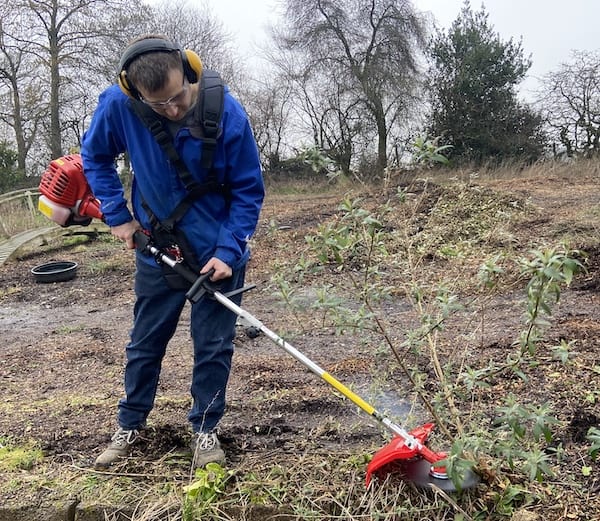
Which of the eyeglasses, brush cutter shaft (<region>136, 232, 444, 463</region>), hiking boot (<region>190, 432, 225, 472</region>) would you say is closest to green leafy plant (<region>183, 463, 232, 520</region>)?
hiking boot (<region>190, 432, 225, 472</region>)

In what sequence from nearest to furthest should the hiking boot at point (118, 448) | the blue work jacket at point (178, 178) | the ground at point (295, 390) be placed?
1. the blue work jacket at point (178, 178)
2. the ground at point (295, 390)
3. the hiking boot at point (118, 448)

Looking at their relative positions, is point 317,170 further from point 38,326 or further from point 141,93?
point 38,326

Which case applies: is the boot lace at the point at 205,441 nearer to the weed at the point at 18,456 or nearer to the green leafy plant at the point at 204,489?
the green leafy plant at the point at 204,489

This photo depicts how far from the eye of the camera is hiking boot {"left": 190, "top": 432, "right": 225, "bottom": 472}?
2.79 m

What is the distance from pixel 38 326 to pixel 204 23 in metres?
20.7

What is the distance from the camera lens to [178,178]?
2562 millimetres

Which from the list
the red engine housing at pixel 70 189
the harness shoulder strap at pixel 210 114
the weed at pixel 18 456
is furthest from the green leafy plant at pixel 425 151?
the weed at pixel 18 456

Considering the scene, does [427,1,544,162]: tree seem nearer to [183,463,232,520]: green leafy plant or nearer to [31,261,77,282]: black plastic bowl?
[31,261,77,282]: black plastic bowl

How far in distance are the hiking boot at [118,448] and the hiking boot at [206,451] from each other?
1.14 ft

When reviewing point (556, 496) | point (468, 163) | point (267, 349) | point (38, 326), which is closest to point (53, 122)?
point (468, 163)

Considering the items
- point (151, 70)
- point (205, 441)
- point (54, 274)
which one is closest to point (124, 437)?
point (205, 441)

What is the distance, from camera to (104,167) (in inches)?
107

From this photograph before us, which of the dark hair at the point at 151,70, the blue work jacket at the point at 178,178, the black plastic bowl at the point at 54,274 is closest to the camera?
the dark hair at the point at 151,70

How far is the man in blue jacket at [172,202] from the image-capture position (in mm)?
2363
